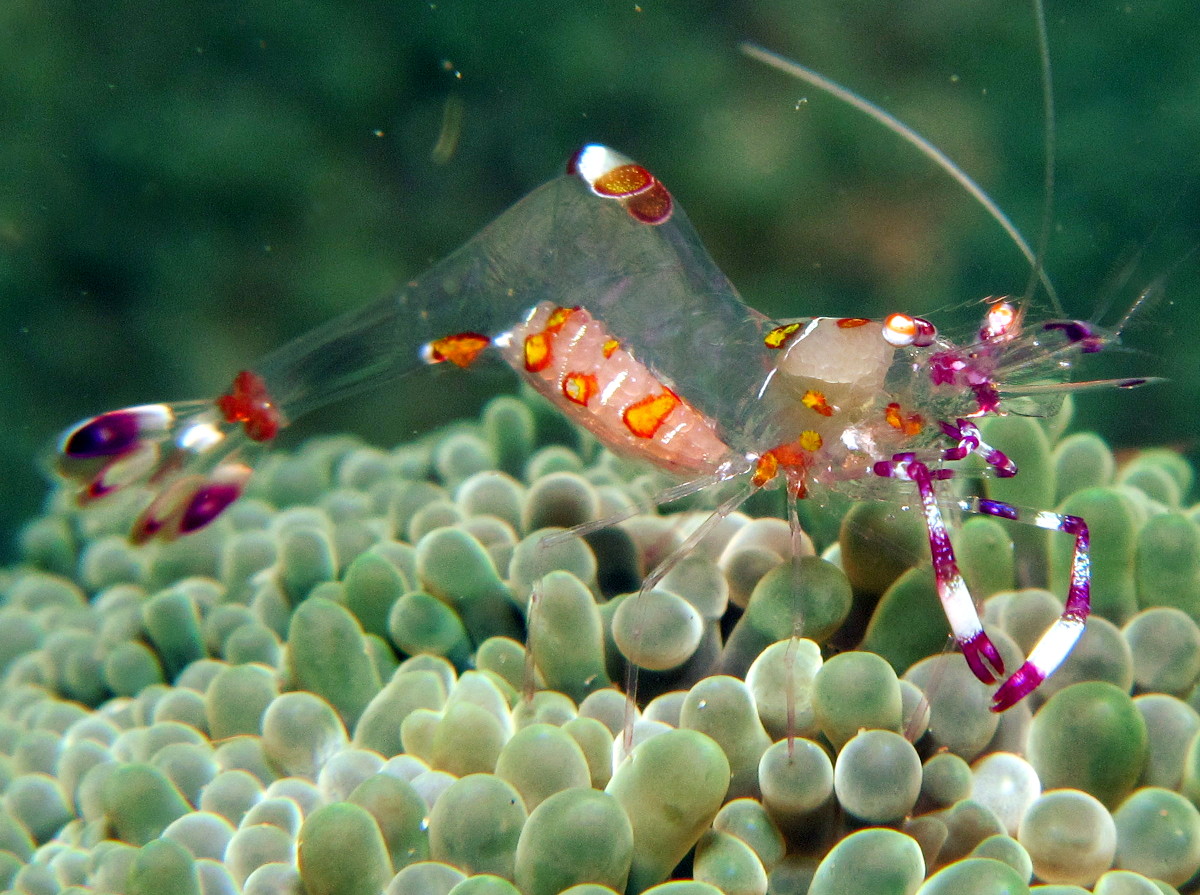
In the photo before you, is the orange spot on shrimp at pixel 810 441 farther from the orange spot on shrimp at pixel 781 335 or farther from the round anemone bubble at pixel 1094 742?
the round anemone bubble at pixel 1094 742

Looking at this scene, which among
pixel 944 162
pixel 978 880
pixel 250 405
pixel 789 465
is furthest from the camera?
pixel 250 405

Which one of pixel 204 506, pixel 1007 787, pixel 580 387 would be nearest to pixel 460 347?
pixel 580 387

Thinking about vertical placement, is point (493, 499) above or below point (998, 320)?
below

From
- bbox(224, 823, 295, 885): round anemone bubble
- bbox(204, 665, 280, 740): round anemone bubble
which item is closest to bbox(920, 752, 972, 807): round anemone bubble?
bbox(224, 823, 295, 885): round anemone bubble

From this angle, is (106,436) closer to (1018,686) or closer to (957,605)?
(957,605)

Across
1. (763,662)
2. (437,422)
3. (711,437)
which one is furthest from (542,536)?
(437,422)

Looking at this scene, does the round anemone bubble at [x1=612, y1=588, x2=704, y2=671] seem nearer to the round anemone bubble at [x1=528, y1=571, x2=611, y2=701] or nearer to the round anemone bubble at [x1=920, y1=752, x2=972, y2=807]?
the round anemone bubble at [x1=528, y1=571, x2=611, y2=701]

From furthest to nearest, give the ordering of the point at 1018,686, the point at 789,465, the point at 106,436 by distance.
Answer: the point at 106,436 < the point at 789,465 < the point at 1018,686

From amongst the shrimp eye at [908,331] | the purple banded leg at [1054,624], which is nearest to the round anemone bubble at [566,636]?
the purple banded leg at [1054,624]

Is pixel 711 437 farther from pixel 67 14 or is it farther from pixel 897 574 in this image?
pixel 67 14
